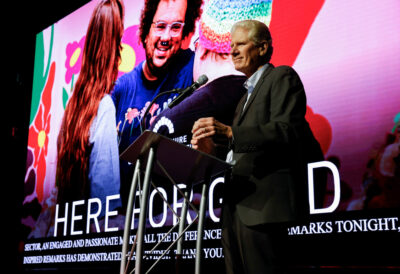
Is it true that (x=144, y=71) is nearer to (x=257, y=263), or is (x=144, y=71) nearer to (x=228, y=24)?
(x=228, y=24)

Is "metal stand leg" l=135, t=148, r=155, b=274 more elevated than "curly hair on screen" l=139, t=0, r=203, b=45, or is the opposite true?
"curly hair on screen" l=139, t=0, r=203, b=45

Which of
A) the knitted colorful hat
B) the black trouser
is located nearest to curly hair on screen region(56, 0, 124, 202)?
the knitted colorful hat

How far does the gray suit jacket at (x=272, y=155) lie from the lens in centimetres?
149

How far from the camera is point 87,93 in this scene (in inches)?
169

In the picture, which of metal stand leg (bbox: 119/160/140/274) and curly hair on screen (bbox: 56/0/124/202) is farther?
curly hair on screen (bbox: 56/0/124/202)

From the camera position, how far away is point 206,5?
11.0 ft

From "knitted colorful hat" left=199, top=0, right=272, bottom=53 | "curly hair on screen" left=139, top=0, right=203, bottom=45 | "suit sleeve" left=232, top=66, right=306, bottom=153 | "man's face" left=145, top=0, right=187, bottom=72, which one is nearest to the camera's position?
"suit sleeve" left=232, top=66, right=306, bottom=153

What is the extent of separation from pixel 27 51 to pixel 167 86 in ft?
8.45

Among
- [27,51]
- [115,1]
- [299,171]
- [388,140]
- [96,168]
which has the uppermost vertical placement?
[27,51]

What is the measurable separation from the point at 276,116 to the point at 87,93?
3.08 meters

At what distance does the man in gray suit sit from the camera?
4.88 ft

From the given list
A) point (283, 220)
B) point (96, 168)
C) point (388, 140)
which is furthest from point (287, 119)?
point (96, 168)

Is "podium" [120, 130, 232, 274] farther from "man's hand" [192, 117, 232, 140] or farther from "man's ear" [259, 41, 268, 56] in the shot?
"man's ear" [259, 41, 268, 56]

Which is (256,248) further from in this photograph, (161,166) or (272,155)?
(161,166)
